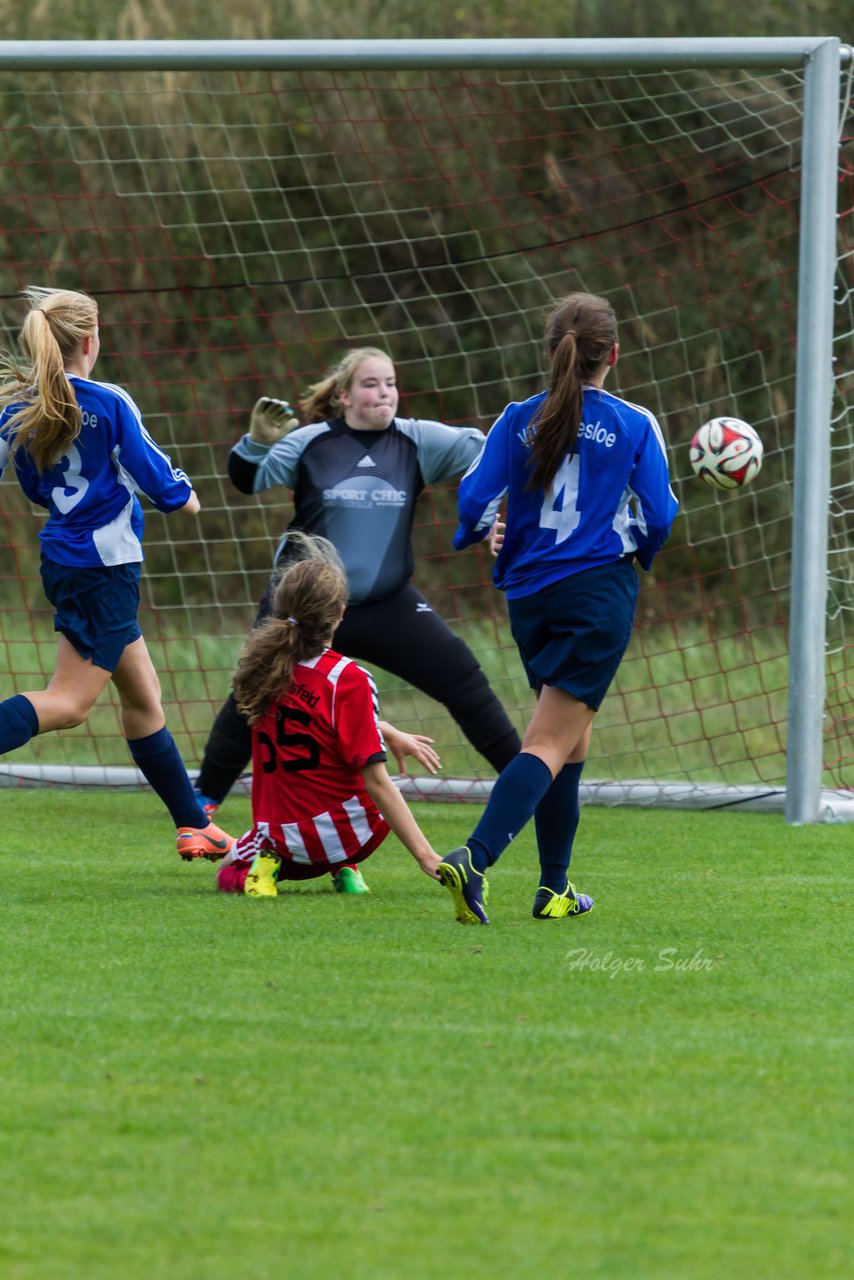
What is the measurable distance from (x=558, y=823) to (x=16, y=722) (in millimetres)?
1499

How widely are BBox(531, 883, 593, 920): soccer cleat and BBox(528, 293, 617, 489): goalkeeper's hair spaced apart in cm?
103

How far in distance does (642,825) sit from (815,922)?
190 cm

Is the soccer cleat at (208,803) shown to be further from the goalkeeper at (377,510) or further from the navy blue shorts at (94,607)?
the navy blue shorts at (94,607)

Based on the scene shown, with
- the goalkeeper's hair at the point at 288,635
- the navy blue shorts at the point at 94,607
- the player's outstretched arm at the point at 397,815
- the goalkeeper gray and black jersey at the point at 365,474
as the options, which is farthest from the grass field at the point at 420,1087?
the goalkeeper gray and black jersey at the point at 365,474

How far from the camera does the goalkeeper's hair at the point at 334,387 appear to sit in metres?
5.64

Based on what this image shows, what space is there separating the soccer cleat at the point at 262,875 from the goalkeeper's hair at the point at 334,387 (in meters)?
1.81

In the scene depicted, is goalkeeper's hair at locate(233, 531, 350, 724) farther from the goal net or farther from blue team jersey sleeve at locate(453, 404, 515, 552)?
the goal net

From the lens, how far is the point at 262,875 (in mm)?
4582

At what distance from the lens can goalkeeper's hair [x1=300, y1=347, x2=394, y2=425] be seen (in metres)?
5.64

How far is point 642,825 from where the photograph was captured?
6.15m

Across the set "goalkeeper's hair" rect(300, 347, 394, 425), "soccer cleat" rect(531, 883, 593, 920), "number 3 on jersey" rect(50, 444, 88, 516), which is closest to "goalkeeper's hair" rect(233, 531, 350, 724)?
"number 3 on jersey" rect(50, 444, 88, 516)

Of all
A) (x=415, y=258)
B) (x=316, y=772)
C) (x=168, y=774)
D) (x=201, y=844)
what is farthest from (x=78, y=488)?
(x=415, y=258)

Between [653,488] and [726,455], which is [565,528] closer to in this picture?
[653,488]

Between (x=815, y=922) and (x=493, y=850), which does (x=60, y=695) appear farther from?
(x=815, y=922)
